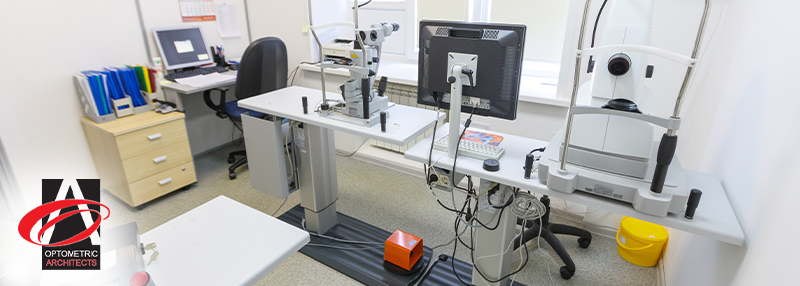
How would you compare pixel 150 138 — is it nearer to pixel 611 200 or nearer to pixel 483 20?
pixel 483 20

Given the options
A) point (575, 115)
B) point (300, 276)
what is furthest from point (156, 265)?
point (575, 115)

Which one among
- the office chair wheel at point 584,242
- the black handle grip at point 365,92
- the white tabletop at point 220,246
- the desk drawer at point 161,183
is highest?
the black handle grip at point 365,92

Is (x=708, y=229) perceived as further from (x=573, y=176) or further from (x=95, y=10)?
(x=95, y=10)

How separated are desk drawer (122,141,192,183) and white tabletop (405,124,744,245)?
2.04 meters

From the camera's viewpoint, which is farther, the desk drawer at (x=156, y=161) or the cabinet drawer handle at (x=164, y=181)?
the cabinet drawer handle at (x=164, y=181)

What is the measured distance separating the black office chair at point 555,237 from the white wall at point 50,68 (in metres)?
2.78

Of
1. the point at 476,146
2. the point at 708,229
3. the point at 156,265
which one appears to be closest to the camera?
the point at 156,265

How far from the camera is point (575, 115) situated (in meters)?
1.41

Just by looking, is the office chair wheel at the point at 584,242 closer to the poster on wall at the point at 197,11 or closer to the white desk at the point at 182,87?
the white desk at the point at 182,87

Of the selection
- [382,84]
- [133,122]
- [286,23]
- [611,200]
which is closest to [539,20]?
[382,84]

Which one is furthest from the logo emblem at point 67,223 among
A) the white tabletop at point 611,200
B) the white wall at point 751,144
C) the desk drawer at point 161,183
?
the desk drawer at point 161,183

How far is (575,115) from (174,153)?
2703 millimetres

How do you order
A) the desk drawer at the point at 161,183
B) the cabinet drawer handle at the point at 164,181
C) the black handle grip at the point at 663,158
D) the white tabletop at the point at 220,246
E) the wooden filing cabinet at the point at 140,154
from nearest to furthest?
the white tabletop at the point at 220,246 → the black handle grip at the point at 663,158 → the wooden filing cabinet at the point at 140,154 → the desk drawer at the point at 161,183 → the cabinet drawer handle at the point at 164,181

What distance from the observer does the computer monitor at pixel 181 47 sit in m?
3.11
